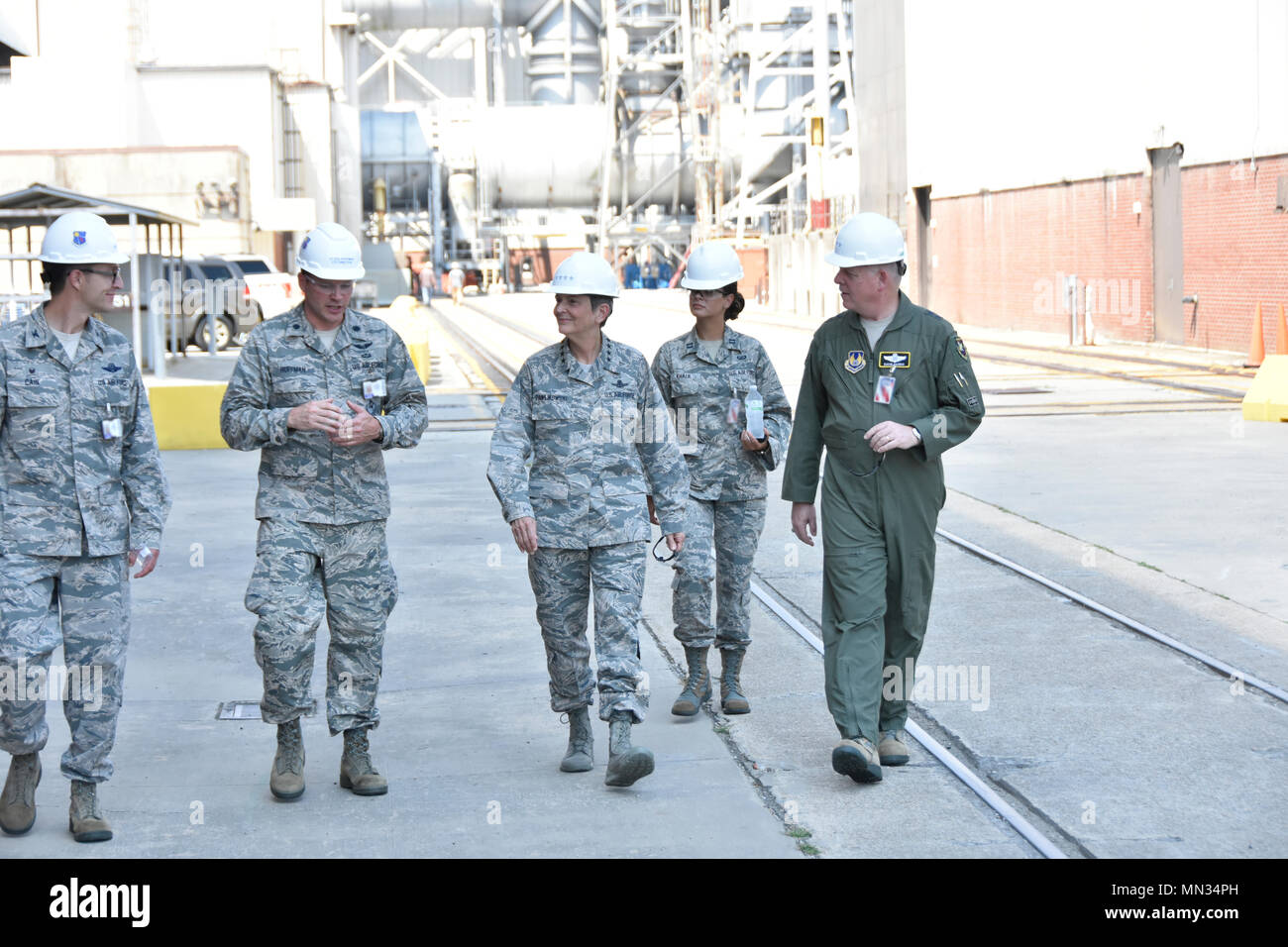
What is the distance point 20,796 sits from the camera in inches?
226

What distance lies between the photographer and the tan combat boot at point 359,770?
20.1ft

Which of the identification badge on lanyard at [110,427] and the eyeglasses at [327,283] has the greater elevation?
the eyeglasses at [327,283]

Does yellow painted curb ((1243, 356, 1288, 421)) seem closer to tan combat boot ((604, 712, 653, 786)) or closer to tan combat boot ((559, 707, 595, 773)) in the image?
tan combat boot ((559, 707, 595, 773))

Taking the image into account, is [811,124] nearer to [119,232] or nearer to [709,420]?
[119,232]

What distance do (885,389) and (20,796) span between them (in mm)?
3281

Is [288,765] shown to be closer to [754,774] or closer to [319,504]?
[319,504]

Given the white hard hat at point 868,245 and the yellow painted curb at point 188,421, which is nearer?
the white hard hat at point 868,245

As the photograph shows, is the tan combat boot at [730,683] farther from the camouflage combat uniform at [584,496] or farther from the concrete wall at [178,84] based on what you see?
the concrete wall at [178,84]

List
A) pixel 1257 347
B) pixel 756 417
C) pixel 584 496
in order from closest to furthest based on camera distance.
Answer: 1. pixel 584 496
2. pixel 756 417
3. pixel 1257 347

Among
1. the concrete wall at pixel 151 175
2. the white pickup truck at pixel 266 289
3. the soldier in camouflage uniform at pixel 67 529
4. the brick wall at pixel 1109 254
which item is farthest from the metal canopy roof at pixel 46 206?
the concrete wall at pixel 151 175

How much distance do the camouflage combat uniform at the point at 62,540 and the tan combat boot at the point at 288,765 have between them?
0.60 metres

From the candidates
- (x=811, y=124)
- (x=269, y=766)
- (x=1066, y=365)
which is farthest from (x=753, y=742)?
(x=811, y=124)

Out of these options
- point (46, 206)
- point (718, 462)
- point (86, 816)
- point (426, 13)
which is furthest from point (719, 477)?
point (426, 13)

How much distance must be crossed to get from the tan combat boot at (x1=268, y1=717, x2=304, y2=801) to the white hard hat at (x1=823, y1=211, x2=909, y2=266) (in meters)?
2.54
